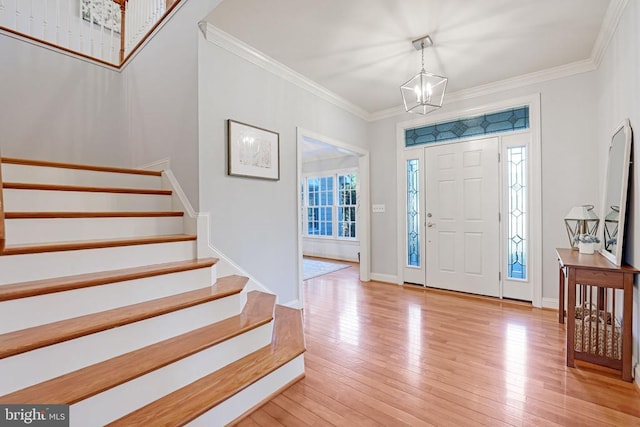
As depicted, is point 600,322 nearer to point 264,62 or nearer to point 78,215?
point 264,62

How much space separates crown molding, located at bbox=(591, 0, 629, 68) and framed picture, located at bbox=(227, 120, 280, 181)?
112 inches

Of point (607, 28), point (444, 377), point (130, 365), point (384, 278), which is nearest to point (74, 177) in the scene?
point (130, 365)

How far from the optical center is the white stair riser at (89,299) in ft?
4.43

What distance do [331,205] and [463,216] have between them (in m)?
3.51

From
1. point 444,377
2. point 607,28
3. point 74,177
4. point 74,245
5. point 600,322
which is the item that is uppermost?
point 607,28

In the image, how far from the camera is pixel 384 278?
4441 mm

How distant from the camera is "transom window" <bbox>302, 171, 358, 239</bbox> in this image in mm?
6516

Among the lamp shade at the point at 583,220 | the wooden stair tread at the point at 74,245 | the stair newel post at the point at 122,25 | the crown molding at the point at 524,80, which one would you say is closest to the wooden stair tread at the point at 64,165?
the wooden stair tread at the point at 74,245

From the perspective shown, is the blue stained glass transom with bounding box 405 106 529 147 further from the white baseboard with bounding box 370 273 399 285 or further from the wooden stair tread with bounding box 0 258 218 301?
the wooden stair tread with bounding box 0 258 218 301

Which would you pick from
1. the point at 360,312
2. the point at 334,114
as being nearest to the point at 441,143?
the point at 334,114

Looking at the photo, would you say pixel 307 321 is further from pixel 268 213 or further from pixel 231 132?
pixel 231 132

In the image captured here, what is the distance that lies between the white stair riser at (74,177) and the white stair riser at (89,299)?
1.26 meters

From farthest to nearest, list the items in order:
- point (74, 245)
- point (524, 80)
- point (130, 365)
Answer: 1. point (524, 80)
2. point (74, 245)
3. point (130, 365)

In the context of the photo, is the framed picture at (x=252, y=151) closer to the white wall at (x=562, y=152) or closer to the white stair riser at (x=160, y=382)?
the white stair riser at (x=160, y=382)
